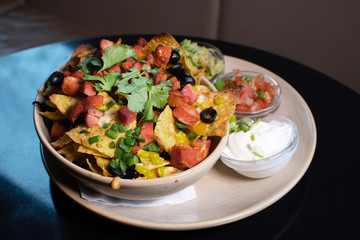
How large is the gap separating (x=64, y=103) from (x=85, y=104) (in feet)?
0.47

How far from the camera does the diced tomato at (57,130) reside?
6.18ft

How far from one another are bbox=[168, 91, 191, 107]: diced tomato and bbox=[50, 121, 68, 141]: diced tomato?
57cm

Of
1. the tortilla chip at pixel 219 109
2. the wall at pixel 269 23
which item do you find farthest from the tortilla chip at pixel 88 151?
the wall at pixel 269 23

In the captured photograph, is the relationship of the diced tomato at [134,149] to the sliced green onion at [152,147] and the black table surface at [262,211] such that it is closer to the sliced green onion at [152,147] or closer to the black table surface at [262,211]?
the sliced green onion at [152,147]

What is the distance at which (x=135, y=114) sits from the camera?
1.75 metres

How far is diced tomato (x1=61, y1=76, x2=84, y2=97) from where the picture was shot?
1.86 metres

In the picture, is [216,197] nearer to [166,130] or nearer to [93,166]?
[166,130]

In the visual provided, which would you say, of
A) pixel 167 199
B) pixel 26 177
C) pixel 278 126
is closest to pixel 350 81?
pixel 278 126

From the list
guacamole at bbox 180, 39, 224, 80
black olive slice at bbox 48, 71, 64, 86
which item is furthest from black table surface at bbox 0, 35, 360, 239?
guacamole at bbox 180, 39, 224, 80

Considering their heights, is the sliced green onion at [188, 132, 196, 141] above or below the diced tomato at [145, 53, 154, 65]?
below

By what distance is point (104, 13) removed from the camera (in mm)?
5590

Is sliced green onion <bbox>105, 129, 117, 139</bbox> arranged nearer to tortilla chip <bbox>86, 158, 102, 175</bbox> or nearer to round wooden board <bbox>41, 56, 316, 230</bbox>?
tortilla chip <bbox>86, 158, 102, 175</bbox>

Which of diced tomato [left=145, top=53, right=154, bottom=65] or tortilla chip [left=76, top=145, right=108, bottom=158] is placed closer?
tortilla chip [left=76, top=145, right=108, bottom=158]

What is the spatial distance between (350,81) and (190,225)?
3188mm
